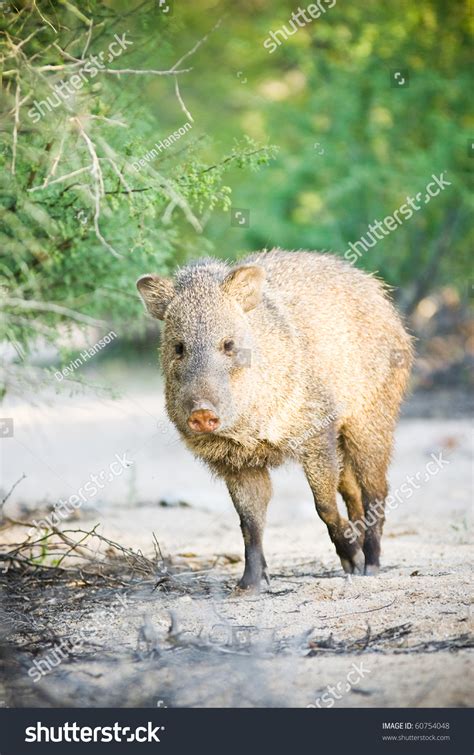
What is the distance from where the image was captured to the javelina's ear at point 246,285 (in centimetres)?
469

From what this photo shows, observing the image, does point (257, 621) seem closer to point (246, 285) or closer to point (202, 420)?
point (202, 420)

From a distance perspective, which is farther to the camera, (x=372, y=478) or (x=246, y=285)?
(x=372, y=478)

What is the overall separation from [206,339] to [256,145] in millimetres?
1171

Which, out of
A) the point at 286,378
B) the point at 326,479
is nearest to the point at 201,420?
the point at 286,378

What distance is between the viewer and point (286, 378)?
4.78 meters

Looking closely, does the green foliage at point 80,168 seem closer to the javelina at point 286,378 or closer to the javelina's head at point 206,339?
the javelina's head at point 206,339

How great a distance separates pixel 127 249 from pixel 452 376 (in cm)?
618

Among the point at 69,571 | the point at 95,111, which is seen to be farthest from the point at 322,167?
the point at 69,571

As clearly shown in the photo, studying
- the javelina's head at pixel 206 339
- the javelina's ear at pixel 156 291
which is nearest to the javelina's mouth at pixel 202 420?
the javelina's head at pixel 206 339

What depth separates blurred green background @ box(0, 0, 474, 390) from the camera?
4.97m

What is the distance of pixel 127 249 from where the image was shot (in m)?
5.82

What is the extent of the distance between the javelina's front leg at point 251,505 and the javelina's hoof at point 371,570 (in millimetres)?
545

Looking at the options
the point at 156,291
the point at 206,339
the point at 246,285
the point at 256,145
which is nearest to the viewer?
the point at 206,339

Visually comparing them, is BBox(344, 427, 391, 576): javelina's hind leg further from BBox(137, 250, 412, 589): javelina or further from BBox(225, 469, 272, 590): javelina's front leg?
BBox(225, 469, 272, 590): javelina's front leg
